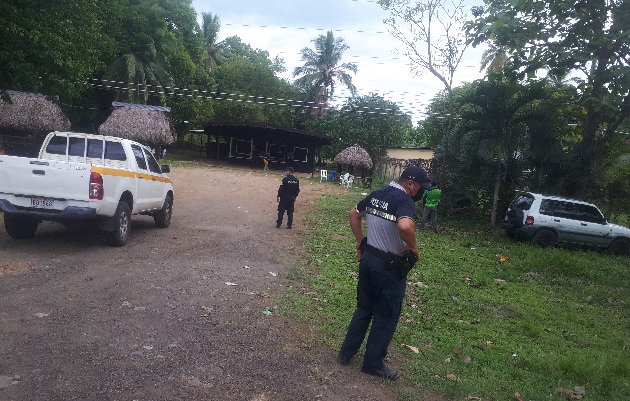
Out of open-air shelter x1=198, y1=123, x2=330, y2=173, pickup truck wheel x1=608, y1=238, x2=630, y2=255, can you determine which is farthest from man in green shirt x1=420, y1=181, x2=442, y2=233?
open-air shelter x1=198, y1=123, x2=330, y2=173

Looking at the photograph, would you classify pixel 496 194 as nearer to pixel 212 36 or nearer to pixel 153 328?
pixel 153 328

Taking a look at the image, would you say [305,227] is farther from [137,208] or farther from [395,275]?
[395,275]

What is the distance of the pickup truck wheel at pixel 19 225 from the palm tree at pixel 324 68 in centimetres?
4153

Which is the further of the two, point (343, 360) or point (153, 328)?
point (153, 328)

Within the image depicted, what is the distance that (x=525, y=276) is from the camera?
11.1 meters

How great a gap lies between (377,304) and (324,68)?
156 feet

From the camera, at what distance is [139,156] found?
35.9 ft

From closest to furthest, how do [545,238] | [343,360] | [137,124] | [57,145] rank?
[343,360] → [57,145] → [545,238] → [137,124]

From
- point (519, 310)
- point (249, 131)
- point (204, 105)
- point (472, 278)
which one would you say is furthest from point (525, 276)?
point (204, 105)

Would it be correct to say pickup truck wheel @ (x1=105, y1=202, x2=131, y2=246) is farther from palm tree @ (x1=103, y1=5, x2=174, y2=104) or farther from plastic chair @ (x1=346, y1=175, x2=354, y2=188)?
palm tree @ (x1=103, y1=5, x2=174, y2=104)

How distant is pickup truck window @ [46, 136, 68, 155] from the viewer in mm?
10047

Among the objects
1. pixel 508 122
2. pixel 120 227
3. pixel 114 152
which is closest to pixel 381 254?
pixel 120 227

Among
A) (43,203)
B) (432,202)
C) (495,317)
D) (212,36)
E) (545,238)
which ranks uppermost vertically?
(212,36)

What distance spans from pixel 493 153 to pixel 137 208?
11001 millimetres
